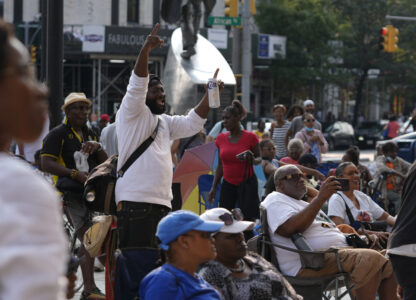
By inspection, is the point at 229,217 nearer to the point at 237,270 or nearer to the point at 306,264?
the point at 237,270

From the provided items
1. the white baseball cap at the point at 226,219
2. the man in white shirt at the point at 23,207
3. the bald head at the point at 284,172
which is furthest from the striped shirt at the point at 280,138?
the man in white shirt at the point at 23,207

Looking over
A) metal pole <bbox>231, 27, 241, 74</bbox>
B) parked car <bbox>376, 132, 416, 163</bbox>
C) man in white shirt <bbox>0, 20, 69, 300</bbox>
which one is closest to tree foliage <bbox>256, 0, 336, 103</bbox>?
metal pole <bbox>231, 27, 241, 74</bbox>

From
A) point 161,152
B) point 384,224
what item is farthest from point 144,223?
point 384,224

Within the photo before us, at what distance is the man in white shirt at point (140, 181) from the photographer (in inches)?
225

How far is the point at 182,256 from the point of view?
4262mm

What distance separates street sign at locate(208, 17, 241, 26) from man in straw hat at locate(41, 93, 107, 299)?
11.2 m

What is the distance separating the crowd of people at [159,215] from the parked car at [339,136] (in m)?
30.3

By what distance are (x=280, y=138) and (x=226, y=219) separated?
9.38 m

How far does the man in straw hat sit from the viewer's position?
7273mm

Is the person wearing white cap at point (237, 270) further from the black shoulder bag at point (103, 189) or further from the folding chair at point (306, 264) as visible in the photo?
the folding chair at point (306, 264)

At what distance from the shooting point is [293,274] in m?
6.70

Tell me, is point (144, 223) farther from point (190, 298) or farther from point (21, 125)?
point (21, 125)

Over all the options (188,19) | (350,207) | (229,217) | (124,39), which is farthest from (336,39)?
(229,217)

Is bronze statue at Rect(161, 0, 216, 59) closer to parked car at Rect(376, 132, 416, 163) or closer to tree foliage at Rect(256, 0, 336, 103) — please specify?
parked car at Rect(376, 132, 416, 163)
